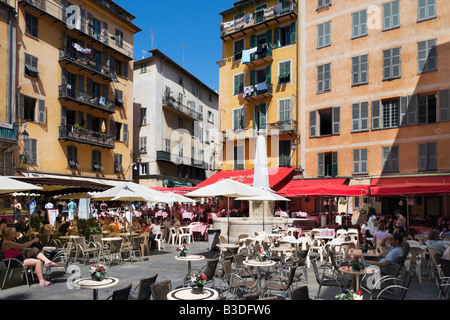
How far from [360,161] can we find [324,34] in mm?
9311

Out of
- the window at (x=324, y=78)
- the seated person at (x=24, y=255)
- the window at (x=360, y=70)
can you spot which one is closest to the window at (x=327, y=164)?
the window at (x=324, y=78)

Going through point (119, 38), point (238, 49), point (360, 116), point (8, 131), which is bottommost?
point (8, 131)

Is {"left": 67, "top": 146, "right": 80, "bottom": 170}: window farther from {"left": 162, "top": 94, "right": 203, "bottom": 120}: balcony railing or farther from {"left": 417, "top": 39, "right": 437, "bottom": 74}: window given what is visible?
{"left": 417, "top": 39, "right": 437, "bottom": 74}: window

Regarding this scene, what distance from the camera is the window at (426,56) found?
65.1 ft

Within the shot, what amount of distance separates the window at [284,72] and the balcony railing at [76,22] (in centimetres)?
1521

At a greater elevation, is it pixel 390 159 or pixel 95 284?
pixel 390 159

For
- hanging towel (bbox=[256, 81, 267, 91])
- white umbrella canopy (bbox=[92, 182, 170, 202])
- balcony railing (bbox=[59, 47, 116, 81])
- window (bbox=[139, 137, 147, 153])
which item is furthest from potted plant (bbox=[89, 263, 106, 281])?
window (bbox=[139, 137, 147, 153])

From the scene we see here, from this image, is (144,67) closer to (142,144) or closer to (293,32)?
(142,144)

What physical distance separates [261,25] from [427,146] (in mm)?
15266

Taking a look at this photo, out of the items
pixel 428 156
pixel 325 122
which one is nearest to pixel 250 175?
pixel 325 122

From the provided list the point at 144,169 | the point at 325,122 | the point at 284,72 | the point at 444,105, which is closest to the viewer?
the point at 444,105

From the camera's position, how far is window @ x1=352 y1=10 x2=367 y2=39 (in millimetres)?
22453

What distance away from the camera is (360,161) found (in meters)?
21.8
